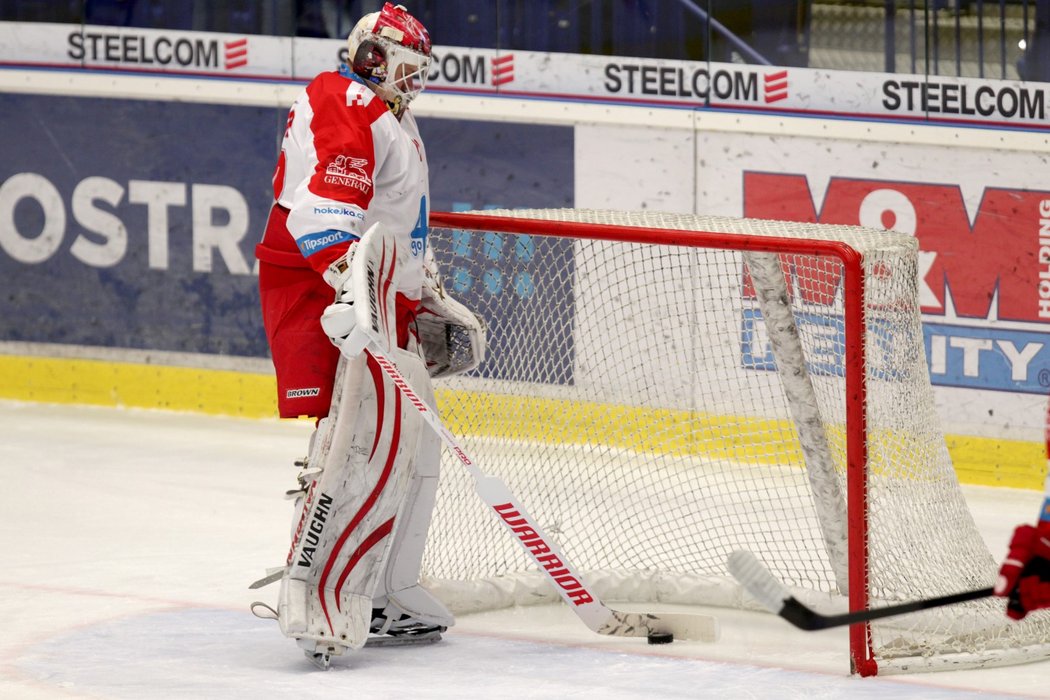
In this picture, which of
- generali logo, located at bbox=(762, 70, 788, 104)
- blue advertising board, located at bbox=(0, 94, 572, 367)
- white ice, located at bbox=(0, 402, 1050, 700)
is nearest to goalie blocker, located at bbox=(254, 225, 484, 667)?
white ice, located at bbox=(0, 402, 1050, 700)

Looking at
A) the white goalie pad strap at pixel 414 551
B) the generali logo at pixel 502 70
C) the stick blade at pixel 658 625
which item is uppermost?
the generali logo at pixel 502 70

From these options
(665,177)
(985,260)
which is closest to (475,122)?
(665,177)

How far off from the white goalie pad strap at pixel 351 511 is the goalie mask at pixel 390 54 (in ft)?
1.74

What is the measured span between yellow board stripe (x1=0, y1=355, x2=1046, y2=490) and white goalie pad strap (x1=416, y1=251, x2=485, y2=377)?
1.43ft

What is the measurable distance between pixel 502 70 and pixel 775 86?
35.9 inches

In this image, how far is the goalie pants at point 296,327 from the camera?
416 centimetres

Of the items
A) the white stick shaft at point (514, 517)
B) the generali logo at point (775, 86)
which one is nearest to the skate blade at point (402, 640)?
the white stick shaft at point (514, 517)

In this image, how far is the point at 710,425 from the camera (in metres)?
5.31

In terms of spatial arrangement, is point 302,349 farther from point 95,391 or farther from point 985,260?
point 95,391

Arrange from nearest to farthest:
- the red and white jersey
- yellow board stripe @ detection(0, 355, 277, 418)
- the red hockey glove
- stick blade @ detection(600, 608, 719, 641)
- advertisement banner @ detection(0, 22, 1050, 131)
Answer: the red hockey glove → the red and white jersey → stick blade @ detection(600, 608, 719, 641) → advertisement banner @ detection(0, 22, 1050, 131) → yellow board stripe @ detection(0, 355, 277, 418)

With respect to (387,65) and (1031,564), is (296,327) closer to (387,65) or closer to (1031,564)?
(387,65)

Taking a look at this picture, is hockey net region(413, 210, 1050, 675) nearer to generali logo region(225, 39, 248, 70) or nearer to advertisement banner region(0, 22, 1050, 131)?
advertisement banner region(0, 22, 1050, 131)

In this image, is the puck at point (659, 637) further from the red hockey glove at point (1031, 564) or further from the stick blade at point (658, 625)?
the red hockey glove at point (1031, 564)

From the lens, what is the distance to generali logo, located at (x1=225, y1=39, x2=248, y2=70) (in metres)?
6.90
